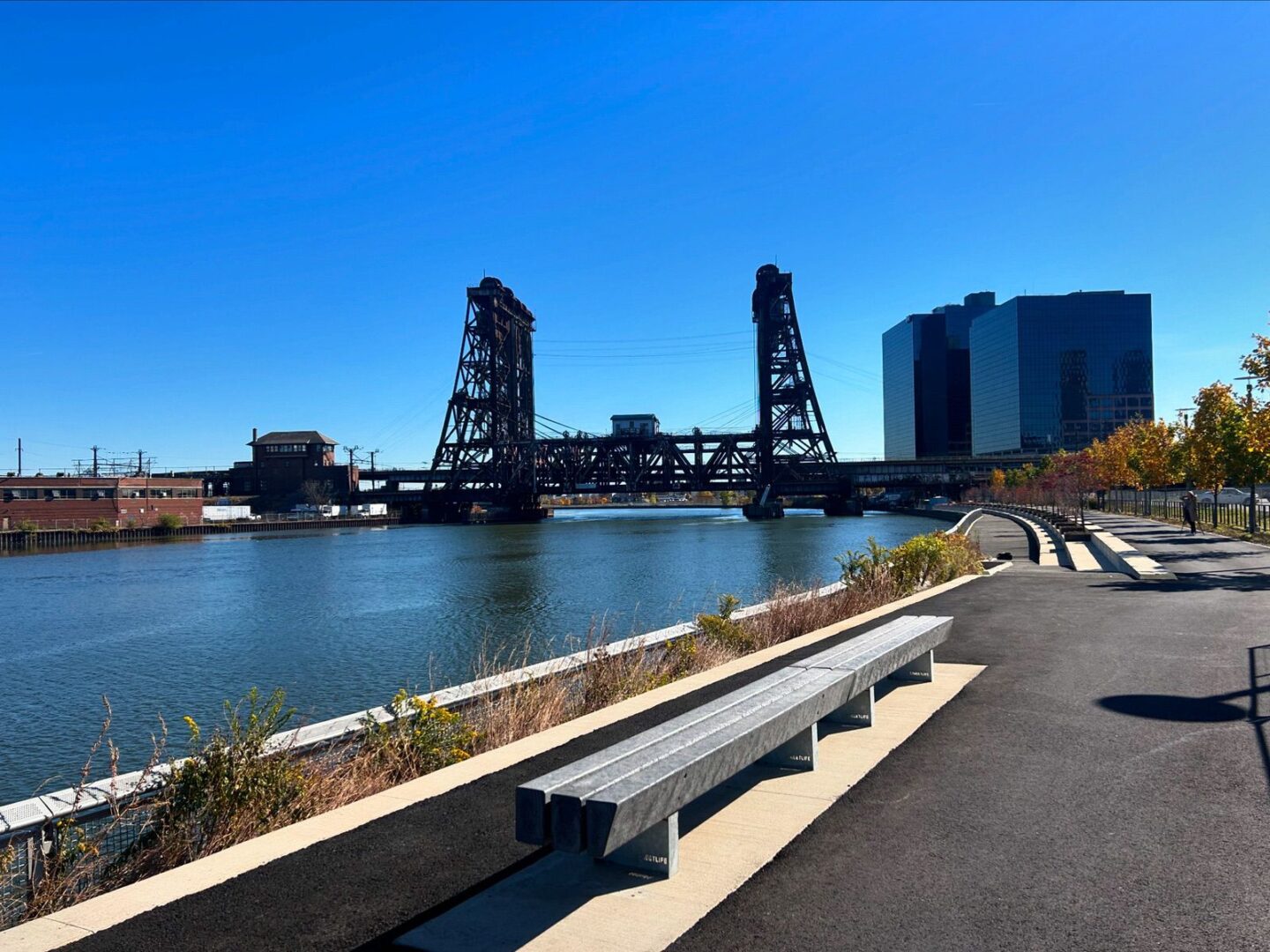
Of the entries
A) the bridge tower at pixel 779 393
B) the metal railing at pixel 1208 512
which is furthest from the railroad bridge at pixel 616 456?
the metal railing at pixel 1208 512

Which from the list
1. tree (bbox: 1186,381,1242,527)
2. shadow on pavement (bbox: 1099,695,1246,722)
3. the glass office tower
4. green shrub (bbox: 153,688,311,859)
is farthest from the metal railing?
the glass office tower

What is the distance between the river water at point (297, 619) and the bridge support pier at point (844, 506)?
182 ft

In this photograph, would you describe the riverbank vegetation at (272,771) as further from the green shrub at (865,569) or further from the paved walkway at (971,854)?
the green shrub at (865,569)

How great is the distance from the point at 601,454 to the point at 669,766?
407 feet

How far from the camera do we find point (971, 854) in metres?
4.96

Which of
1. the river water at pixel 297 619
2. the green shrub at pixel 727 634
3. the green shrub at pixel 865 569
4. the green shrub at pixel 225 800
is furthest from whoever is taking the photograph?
the green shrub at pixel 865 569

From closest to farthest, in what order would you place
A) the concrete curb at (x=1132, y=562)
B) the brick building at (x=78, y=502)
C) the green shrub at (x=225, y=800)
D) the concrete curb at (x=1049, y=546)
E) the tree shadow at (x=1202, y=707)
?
the green shrub at (x=225, y=800) → the tree shadow at (x=1202, y=707) → the concrete curb at (x=1132, y=562) → the concrete curb at (x=1049, y=546) → the brick building at (x=78, y=502)

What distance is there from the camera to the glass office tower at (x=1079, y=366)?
576 feet

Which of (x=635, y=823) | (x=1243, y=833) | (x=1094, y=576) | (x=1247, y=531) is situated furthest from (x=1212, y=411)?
(x=635, y=823)

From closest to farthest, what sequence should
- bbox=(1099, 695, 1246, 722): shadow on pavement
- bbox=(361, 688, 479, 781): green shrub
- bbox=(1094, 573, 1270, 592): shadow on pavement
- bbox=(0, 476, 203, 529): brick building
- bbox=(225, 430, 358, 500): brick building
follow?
bbox=(361, 688, 479, 781): green shrub, bbox=(1099, 695, 1246, 722): shadow on pavement, bbox=(1094, 573, 1270, 592): shadow on pavement, bbox=(0, 476, 203, 529): brick building, bbox=(225, 430, 358, 500): brick building

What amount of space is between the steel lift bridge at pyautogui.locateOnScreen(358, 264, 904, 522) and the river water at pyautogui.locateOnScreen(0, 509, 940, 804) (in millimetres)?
56406

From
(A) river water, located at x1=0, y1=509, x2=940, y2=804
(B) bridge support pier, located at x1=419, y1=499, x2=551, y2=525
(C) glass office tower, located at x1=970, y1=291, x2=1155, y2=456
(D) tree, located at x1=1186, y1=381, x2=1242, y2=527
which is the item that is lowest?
(A) river water, located at x1=0, y1=509, x2=940, y2=804

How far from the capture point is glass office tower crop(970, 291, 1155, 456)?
175625 mm

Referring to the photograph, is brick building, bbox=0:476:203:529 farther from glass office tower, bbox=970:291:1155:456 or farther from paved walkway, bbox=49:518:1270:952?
glass office tower, bbox=970:291:1155:456
